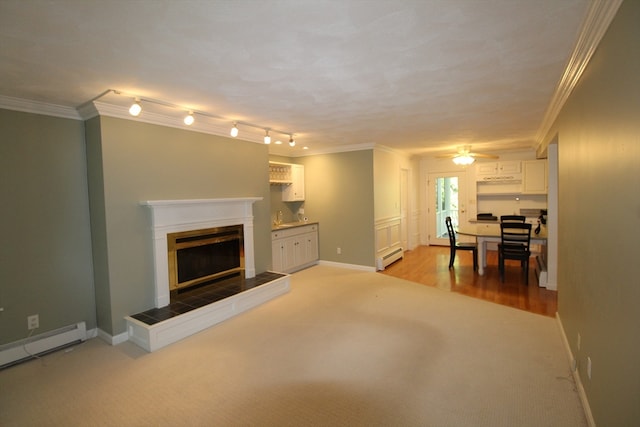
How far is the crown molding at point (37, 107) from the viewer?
2.89 meters

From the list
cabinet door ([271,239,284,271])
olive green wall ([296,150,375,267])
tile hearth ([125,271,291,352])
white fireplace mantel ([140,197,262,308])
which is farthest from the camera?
olive green wall ([296,150,375,267])

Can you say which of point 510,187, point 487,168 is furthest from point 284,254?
point 510,187

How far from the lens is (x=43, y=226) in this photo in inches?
124

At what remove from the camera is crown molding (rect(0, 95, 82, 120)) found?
2.89m

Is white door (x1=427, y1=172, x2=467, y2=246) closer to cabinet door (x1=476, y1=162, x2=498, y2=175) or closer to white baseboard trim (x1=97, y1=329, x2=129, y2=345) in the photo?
cabinet door (x1=476, y1=162, x2=498, y2=175)

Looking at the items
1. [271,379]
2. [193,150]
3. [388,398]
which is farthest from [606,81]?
[193,150]

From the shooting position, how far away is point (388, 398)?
7.61ft

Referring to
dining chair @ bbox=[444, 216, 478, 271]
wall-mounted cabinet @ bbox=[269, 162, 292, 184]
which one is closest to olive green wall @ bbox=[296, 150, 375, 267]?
wall-mounted cabinet @ bbox=[269, 162, 292, 184]

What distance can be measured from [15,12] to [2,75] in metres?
1.20

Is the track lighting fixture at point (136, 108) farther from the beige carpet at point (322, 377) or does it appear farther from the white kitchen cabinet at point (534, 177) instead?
the white kitchen cabinet at point (534, 177)

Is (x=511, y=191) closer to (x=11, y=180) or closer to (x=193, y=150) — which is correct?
(x=193, y=150)

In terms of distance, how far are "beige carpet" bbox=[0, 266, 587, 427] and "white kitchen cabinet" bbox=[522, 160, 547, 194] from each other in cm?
440

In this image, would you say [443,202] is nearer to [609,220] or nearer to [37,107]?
[609,220]

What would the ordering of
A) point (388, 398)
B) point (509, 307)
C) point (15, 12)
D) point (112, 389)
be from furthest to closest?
point (509, 307), point (112, 389), point (388, 398), point (15, 12)
